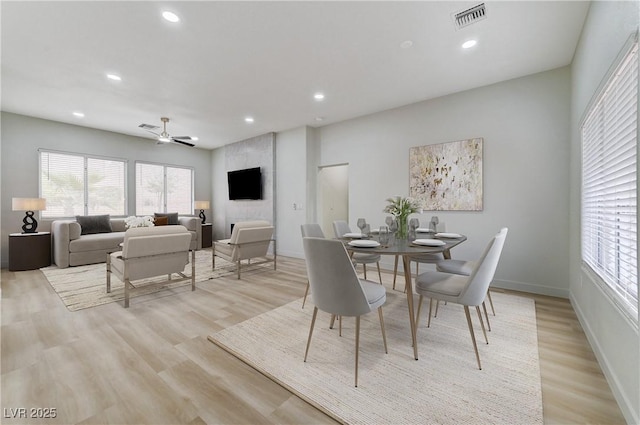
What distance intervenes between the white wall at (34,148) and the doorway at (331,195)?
15.3 feet

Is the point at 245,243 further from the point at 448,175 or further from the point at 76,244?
the point at 448,175

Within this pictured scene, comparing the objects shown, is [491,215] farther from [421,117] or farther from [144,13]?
[144,13]

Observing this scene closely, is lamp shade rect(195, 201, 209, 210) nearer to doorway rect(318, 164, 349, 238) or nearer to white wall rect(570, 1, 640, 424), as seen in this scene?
doorway rect(318, 164, 349, 238)

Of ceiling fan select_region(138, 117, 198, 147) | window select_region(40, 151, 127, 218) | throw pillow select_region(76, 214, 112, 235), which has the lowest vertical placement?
throw pillow select_region(76, 214, 112, 235)

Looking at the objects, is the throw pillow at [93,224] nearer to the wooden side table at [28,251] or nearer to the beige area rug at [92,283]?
the wooden side table at [28,251]

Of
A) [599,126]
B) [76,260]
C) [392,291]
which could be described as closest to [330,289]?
[392,291]

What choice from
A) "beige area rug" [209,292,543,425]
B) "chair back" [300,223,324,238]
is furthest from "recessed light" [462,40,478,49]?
"beige area rug" [209,292,543,425]

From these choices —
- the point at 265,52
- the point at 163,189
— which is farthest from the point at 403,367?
the point at 163,189

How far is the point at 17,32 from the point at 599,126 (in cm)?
535

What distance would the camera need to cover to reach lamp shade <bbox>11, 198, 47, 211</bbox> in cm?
430

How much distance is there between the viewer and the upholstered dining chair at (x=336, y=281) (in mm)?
1597

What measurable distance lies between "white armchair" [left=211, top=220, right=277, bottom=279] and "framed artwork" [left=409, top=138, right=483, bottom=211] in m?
2.59

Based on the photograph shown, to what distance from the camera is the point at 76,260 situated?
4684 millimetres

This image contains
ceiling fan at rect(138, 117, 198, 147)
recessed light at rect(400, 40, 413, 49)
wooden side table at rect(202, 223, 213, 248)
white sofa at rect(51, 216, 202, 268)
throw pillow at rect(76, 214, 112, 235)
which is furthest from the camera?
wooden side table at rect(202, 223, 213, 248)
